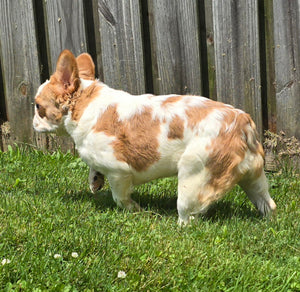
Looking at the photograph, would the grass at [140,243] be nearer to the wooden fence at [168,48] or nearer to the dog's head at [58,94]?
the dog's head at [58,94]

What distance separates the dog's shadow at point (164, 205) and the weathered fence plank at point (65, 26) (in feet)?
5.87

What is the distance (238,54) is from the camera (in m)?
5.41

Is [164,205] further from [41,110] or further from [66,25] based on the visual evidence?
[66,25]

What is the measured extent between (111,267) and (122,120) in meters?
1.43

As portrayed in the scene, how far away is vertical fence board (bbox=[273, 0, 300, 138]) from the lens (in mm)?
5168

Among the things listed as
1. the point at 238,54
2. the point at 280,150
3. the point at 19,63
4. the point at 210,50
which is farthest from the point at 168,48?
the point at 19,63

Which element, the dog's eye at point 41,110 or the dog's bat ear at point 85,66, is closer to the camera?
the dog's eye at point 41,110

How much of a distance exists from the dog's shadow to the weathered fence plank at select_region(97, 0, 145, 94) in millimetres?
1320

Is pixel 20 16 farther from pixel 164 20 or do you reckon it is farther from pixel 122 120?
pixel 122 120

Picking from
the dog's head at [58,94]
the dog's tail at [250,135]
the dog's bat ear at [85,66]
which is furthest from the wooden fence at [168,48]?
the dog's tail at [250,135]

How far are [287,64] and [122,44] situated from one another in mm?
1719

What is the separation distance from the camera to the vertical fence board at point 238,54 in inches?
209

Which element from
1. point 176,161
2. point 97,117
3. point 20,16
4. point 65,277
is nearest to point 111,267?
point 65,277

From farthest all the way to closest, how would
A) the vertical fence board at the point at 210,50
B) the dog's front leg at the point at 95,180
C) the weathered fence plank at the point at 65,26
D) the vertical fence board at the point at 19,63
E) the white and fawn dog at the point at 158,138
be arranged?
the vertical fence board at the point at 19,63 → the weathered fence plank at the point at 65,26 → the vertical fence board at the point at 210,50 → the dog's front leg at the point at 95,180 → the white and fawn dog at the point at 158,138
